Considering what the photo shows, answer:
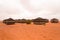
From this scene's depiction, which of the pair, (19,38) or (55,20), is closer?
(19,38)

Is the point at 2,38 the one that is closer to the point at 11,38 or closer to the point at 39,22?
the point at 11,38

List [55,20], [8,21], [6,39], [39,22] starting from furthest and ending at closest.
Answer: [55,20], [8,21], [39,22], [6,39]

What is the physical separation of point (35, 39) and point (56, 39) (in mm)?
1565

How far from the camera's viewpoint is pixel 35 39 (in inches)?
473

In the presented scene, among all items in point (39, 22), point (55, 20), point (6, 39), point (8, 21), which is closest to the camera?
point (6, 39)

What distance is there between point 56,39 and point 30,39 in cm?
191

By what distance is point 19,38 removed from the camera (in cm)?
1213

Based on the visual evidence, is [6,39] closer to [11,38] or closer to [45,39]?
[11,38]

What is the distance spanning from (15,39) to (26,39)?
0.77 m

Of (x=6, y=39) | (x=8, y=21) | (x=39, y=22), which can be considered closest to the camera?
(x=6, y=39)

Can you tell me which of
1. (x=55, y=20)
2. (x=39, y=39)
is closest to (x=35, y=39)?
(x=39, y=39)

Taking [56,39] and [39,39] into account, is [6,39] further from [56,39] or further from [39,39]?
[56,39]

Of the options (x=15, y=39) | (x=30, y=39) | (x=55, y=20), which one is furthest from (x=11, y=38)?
(x=55, y=20)

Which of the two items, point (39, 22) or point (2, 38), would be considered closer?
point (2, 38)
